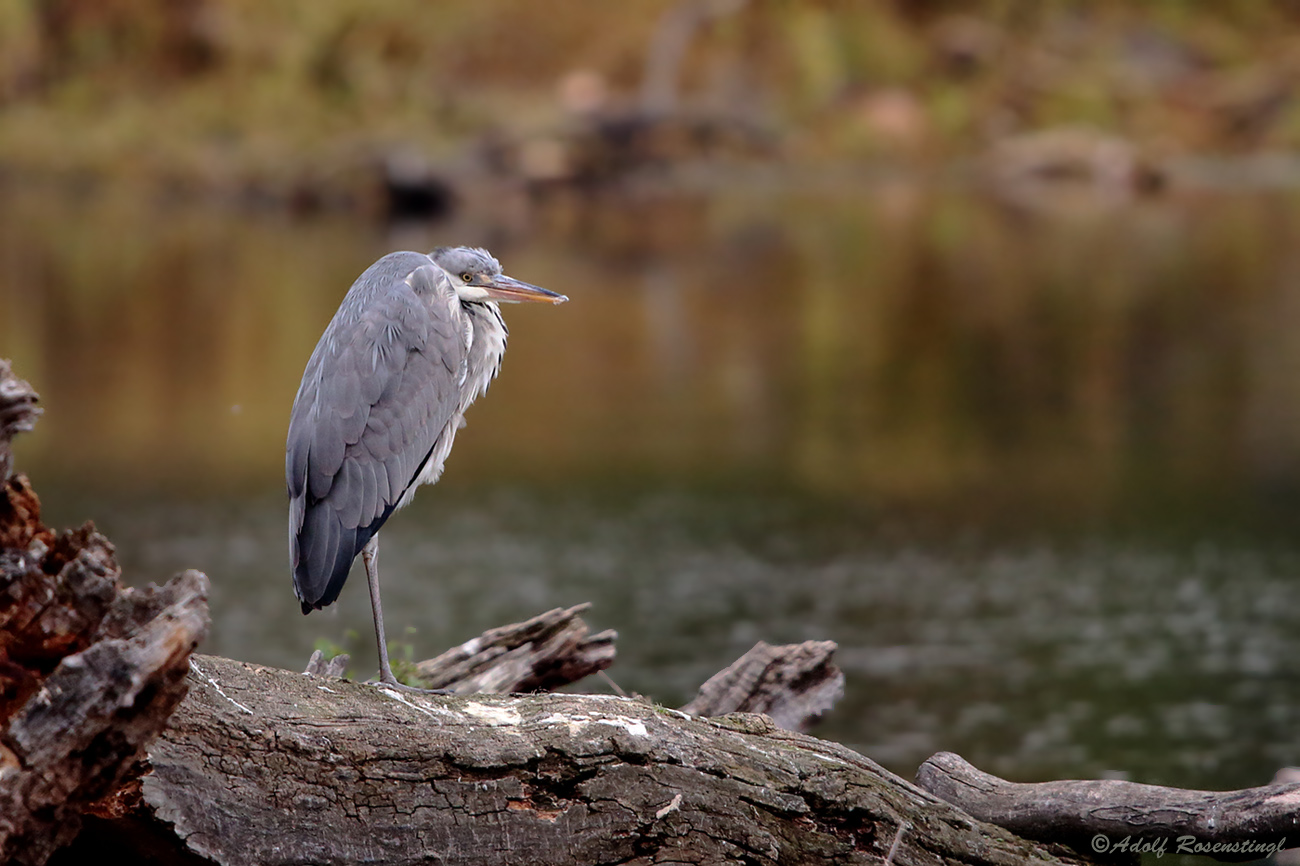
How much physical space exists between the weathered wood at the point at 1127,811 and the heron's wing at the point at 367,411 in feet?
6.70

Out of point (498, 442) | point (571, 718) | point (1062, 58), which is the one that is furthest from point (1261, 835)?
point (1062, 58)

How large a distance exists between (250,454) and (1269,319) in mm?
19442

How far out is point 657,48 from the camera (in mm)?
60031

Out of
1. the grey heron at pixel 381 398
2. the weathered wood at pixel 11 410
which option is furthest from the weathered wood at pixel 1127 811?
the weathered wood at pixel 11 410

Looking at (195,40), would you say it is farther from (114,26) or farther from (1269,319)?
(1269,319)

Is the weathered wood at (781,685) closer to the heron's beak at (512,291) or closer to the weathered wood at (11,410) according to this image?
the heron's beak at (512,291)

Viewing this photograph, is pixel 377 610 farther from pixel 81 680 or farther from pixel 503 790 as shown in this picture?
pixel 81 680

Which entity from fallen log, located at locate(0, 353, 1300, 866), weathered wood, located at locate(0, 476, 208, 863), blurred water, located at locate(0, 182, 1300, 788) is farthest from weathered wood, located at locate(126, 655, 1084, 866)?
blurred water, located at locate(0, 182, 1300, 788)

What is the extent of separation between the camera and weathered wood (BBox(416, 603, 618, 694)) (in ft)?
18.8

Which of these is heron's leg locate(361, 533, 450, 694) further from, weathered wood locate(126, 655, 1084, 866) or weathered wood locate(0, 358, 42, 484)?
weathered wood locate(0, 358, 42, 484)

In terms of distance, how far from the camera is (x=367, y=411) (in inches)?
215

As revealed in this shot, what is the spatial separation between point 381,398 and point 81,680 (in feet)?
7.35

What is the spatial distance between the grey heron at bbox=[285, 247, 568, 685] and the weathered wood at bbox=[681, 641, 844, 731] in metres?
1.21

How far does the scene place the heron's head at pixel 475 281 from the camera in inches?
234
